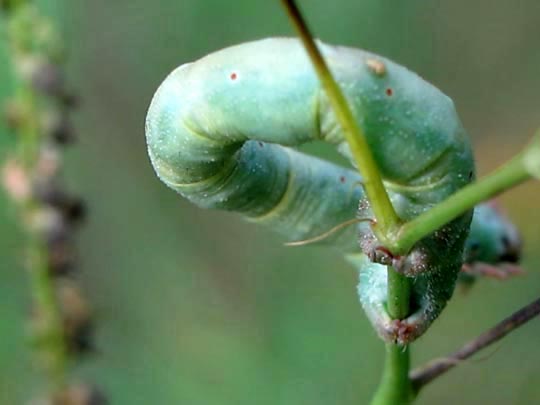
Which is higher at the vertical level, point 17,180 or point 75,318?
point 17,180

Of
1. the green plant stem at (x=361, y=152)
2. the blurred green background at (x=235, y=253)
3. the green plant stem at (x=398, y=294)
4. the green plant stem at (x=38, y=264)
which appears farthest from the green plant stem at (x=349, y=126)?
the blurred green background at (x=235, y=253)

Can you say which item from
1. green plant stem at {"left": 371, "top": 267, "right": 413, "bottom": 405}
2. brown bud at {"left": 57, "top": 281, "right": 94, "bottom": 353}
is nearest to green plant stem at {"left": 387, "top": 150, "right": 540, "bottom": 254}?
green plant stem at {"left": 371, "top": 267, "right": 413, "bottom": 405}

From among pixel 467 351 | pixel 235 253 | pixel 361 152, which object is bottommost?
pixel 235 253

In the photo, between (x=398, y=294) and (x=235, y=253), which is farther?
(x=235, y=253)

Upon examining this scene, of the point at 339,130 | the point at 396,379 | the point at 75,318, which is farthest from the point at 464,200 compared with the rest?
the point at 75,318

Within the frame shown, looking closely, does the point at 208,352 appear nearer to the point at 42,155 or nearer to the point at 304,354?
the point at 304,354

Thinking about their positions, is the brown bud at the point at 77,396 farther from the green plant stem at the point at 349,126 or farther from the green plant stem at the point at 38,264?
the green plant stem at the point at 349,126

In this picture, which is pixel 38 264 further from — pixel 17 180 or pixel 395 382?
pixel 395 382
